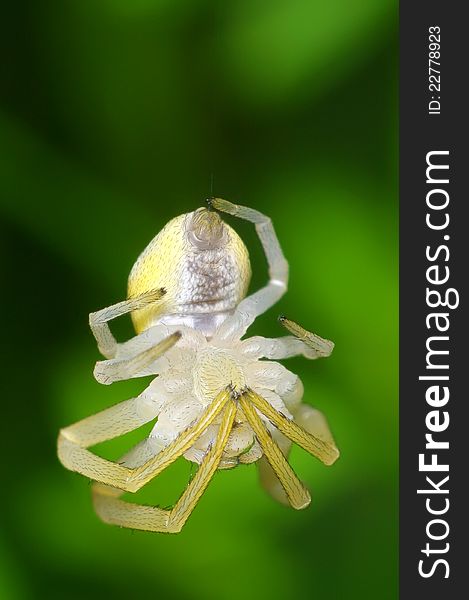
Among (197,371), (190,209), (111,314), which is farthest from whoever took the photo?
(190,209)

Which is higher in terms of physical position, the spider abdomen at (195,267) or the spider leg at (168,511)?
the spider abdomen at (195,267)

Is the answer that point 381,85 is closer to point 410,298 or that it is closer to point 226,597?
point 410,298

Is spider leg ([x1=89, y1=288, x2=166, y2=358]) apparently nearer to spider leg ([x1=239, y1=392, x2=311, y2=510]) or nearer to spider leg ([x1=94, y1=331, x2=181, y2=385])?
spider leg ([x1=94, y1=331, x2=181, y2=385])

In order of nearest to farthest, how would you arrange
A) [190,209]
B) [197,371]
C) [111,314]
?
[111,314] < [197,371] < [190,209]

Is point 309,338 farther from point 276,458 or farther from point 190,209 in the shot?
point 190,209

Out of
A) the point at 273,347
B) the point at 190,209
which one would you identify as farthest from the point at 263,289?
the point at 190,209

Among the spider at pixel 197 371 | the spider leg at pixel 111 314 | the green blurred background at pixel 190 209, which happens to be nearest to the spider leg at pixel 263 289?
the spider at pixel 197 371

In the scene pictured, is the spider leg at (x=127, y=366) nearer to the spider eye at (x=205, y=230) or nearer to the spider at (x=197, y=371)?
the spider at (x=197, y=371)

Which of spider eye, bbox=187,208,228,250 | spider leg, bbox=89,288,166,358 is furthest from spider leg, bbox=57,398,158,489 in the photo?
spider eye, bbox=187,208,228,250
